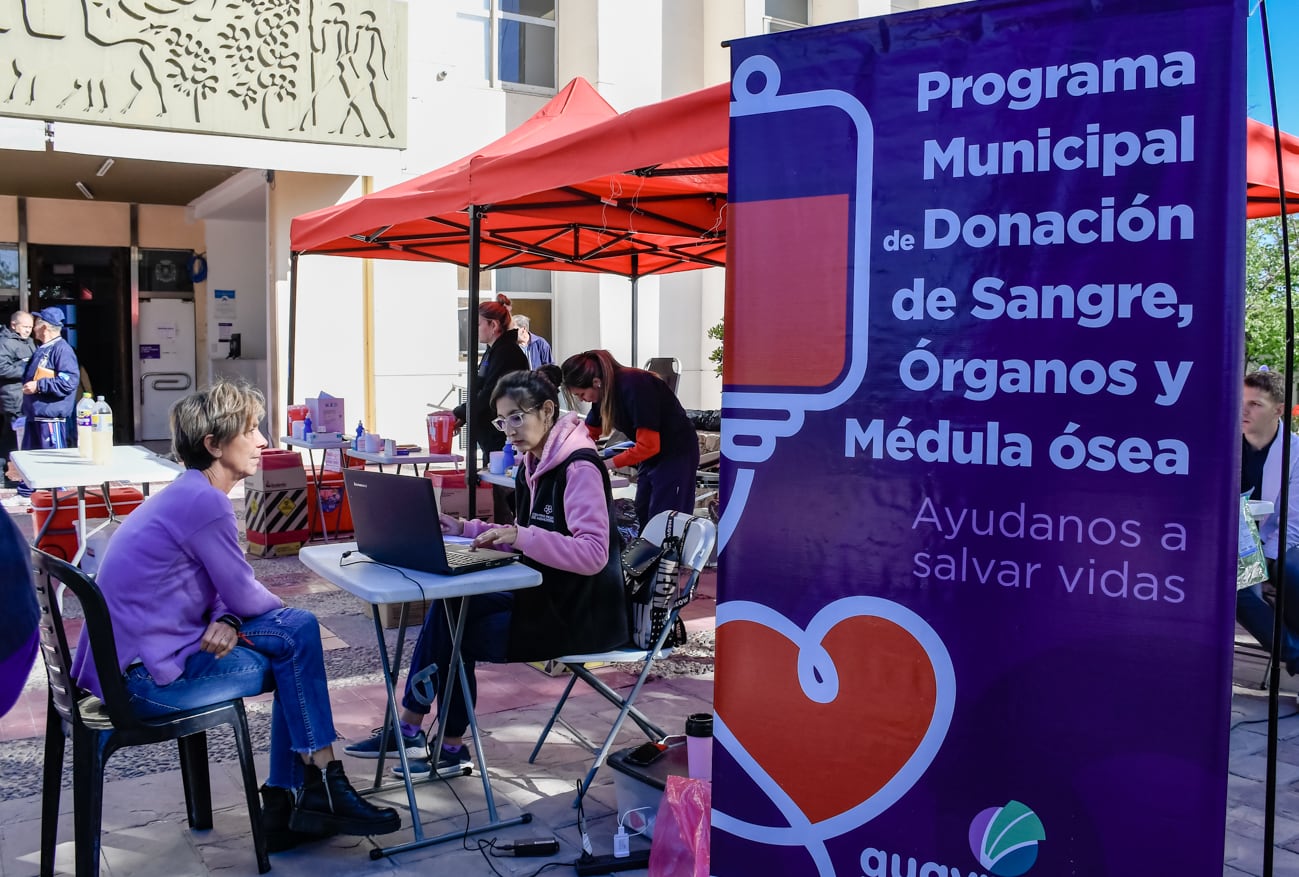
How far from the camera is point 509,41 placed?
44.1 feet

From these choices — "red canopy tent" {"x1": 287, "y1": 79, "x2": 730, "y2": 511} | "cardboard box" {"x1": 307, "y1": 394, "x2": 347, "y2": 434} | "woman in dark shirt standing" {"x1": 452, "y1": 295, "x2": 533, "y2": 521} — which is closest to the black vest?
"red canopy tent" {"x1": 287, "y1": 79, "x2": 730, "y2": 511}

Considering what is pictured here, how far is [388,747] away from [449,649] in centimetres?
49

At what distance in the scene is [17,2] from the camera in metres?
9.83

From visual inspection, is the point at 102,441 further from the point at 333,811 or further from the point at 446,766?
the point at 333,811

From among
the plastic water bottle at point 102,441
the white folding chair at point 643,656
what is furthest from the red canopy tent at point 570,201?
the plastic water bottle at point 102,441

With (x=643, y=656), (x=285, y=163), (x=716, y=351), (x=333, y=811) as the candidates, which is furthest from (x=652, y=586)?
(x=716, y=351)

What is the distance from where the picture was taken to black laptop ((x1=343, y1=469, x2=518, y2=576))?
330cm

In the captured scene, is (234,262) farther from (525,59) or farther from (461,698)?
(461,698)

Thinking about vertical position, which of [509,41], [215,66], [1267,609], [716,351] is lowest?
[1267,609]

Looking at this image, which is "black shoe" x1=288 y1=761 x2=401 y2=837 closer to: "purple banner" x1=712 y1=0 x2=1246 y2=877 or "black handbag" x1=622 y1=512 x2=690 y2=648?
"black handbag" x1=622 y1=512 x2=690 y2=648

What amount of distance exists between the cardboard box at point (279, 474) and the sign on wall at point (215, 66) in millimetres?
4448

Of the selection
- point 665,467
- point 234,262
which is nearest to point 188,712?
point 665,467

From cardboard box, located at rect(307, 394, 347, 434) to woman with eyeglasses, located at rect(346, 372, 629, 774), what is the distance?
499 cm

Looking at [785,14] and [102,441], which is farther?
[785,14]
